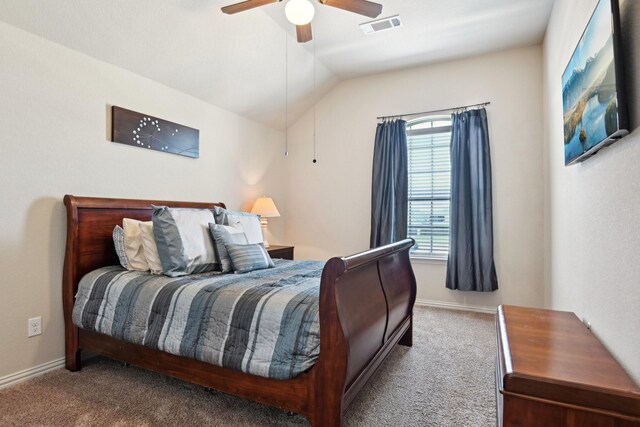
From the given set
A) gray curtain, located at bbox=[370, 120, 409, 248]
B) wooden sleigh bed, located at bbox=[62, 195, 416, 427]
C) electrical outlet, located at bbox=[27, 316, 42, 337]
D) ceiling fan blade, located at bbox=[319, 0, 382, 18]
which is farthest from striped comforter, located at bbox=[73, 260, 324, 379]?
gray curtain, located at bbox=[370, 120, 409, 248]

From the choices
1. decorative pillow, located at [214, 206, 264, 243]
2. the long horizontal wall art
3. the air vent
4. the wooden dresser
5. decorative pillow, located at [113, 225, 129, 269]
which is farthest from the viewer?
the air vent

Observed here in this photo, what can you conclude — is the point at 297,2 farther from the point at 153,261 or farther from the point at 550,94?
the point at 550,94

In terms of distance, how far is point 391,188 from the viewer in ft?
14.1

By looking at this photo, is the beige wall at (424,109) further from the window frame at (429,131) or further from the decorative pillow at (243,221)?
the decorative pillow at (243,221)

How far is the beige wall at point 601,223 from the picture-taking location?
1.15m

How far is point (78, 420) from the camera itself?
182cm

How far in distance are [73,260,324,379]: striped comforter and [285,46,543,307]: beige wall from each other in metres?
2.31

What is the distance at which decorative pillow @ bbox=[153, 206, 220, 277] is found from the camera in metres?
2.39

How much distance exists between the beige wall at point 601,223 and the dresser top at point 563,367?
0.07m

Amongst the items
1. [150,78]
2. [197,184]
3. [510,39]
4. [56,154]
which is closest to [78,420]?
[56,154]

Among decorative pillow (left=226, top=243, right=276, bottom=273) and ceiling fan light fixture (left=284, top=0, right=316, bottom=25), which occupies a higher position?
ceiling fan light fixture (left=284, top=0, right=316, bottom=25)

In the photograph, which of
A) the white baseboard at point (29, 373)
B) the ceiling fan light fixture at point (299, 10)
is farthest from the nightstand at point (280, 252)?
the ceiling fan light fixture at point (299, 10)

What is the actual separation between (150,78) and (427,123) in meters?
3.14

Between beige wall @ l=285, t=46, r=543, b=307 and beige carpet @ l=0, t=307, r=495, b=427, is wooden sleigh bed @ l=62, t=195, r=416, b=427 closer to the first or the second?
beige carpet @ l=0, t=307, r=495, b=427
